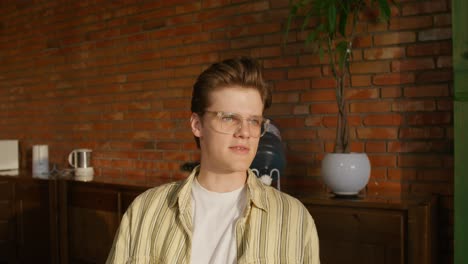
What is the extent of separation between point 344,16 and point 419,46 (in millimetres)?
395

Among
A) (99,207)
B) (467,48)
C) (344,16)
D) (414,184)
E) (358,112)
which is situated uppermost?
(344,16)

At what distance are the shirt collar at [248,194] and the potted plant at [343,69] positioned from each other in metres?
0.66

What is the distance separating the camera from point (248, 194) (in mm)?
1531

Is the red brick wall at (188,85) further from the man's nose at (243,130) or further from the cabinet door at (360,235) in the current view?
the man's nose at (243,130)

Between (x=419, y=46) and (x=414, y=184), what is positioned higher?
(x=419, y=46)

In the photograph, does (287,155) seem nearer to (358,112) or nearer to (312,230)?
(358,112)

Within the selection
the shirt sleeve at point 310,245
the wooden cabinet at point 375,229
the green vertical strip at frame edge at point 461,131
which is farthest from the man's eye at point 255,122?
the green vertical strip at frame edge at point 461,131

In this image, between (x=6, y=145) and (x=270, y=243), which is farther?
(x=6, y=145)

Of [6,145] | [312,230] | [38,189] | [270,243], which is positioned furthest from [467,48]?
[6,145]

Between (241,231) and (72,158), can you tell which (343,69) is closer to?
(241,231)

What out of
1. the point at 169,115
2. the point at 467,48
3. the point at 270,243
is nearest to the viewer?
the point at 270,243

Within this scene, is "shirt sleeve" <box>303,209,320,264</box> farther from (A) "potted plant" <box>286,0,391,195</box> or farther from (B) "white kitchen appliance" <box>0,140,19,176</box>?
(B) "white kitchen appliance" <box>0,140,19,176</box>

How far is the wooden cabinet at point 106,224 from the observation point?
1.90m

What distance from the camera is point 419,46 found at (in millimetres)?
2342
